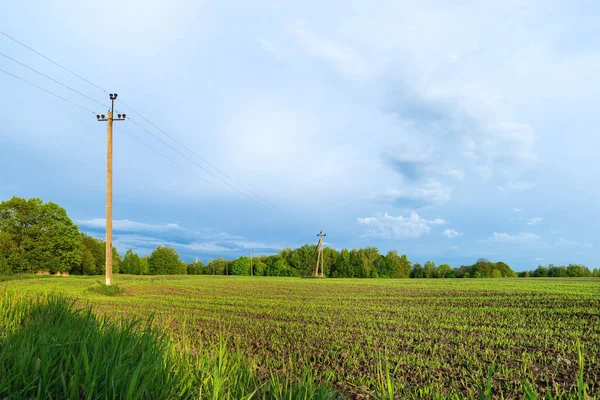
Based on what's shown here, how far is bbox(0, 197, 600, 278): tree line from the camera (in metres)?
42.2

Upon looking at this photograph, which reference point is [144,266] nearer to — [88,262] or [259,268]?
[88,262]

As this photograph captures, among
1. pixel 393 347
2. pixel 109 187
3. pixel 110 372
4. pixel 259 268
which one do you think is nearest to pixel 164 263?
pixel 259 268

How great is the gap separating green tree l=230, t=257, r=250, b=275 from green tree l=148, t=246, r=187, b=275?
11.5 m

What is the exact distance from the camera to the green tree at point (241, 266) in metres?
81.3

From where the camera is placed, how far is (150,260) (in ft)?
251

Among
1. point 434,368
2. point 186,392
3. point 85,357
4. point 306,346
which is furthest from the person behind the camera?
point 306,346

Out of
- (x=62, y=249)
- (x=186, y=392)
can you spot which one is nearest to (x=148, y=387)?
(x=186, y=392)

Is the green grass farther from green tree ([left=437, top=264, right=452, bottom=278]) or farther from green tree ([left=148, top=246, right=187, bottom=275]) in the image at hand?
green tree ([left=148, top=246, right=187, bottom=275])

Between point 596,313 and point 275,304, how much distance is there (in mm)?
10035

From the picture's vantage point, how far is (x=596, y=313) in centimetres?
1102

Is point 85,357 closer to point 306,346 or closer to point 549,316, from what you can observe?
point 306,346

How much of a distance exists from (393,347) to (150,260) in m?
77.2

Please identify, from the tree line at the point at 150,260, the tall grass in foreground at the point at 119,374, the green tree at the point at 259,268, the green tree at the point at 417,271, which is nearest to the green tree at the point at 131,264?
the tree line at the point at 150,260

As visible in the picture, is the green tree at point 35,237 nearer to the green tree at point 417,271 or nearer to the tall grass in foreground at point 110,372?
the tall grass in foreground at point 110,372
